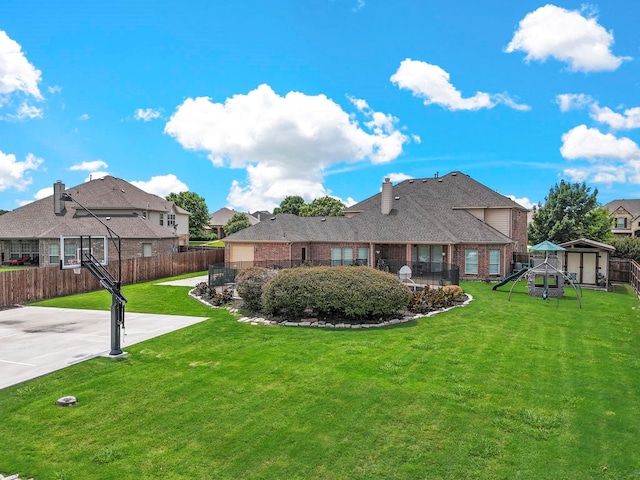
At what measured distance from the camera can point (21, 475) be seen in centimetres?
491

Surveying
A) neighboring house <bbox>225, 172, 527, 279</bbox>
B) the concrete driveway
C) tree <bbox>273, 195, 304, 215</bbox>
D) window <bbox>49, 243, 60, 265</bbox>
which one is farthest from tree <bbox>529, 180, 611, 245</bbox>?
tree <bbox>273, 195, 304, 215</bbox>

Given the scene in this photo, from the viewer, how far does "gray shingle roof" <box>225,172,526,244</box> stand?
25.9 meters

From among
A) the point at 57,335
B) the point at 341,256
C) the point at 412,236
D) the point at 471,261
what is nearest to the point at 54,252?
the point at 341,256

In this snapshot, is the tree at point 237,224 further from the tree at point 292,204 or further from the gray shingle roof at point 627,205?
the gray shingle roof at point 627,205

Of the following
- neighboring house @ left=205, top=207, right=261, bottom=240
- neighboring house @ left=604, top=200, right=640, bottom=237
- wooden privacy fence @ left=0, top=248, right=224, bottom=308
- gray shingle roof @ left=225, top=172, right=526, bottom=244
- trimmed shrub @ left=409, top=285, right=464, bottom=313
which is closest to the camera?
trimmed shrub @ left=409, top=285, right=464, bottom=313

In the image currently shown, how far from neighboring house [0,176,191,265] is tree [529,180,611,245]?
3245cm

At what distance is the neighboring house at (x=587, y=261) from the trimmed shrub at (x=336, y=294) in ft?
45.7

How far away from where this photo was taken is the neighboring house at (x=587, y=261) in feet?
71.7

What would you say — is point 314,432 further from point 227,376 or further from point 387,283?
point 387,283

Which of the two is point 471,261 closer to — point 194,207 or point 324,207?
point 324,207

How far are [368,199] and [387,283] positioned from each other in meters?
20.5

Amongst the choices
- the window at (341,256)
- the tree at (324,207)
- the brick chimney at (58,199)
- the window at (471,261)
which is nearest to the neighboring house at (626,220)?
the tree at (324,207)

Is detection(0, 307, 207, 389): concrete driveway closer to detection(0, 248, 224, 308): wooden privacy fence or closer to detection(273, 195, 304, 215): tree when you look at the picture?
detection(0, 248, 224, 308): wooden privacy fence

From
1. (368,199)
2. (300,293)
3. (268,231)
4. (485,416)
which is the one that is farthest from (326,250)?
(485,416)
